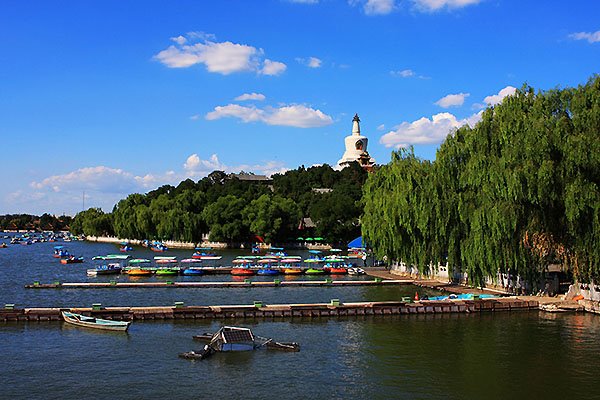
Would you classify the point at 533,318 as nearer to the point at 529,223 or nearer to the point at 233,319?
the point at 529,223

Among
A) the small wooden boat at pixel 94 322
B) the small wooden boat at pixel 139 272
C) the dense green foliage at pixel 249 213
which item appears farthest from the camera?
the dense green foliage at pixel 249 213

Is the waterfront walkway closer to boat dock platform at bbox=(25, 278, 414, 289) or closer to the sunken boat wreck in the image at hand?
boat dock platform at bbox=(25, 278, 414, 289)

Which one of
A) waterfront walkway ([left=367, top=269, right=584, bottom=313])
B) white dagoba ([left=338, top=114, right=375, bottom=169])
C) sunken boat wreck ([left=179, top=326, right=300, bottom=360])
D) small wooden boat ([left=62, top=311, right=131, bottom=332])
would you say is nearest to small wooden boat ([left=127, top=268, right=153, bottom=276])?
waterfront walkway ([left=367, top=269, right=584, bottom=313])

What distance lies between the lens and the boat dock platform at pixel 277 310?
32281mm

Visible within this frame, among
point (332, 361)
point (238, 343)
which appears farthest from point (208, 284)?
point (332, 361)

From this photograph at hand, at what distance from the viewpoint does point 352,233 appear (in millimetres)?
97062

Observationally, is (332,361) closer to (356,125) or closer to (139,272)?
(139,272)

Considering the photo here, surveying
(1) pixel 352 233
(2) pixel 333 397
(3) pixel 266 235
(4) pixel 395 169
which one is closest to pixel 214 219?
(3) pixel 266 235

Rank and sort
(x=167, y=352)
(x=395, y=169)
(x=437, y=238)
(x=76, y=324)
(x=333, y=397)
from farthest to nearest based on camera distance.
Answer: (x=395, y=169)
(x=437, y=238)
(x=76, y=324)
(x=167, y=352)
(x=333, y=397)

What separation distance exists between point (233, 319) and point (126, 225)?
90.6 m

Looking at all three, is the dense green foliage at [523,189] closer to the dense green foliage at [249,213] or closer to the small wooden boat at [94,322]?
the small wooden boat at [94,322]

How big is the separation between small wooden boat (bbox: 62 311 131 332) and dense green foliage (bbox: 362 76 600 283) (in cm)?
1988

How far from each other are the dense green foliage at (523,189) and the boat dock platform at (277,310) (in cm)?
234

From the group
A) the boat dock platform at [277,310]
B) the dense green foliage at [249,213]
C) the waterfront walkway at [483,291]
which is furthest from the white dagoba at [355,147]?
the boat dock platform at [277,310]
